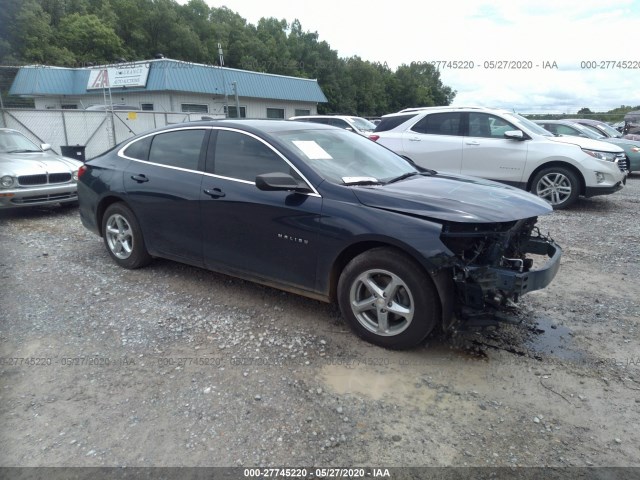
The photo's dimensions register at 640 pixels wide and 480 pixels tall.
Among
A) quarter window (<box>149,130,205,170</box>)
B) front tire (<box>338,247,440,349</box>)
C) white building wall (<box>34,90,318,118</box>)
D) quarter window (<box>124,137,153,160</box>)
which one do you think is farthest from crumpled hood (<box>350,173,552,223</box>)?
white building wall (<box>34,90,318,118</box>)

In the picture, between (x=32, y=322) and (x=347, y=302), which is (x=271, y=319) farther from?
(x=32, y=322)

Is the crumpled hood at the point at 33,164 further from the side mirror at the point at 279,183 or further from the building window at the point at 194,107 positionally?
the building window at the point at 194,107

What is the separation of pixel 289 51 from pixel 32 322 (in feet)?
187

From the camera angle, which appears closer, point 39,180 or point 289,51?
point 39,180

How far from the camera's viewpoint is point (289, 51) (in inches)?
2185

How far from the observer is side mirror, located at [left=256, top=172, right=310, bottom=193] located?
3.38 m

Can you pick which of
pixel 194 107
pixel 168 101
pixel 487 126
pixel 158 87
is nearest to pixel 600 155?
pixel 487 126

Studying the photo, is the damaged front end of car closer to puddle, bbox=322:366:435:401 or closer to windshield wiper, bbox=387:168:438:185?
puddle, bbox=322:366:435:401

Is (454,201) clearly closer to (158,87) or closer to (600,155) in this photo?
(600,155)

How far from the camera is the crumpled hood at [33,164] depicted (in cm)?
708

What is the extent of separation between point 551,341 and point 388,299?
1.37m

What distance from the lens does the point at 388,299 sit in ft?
10.4

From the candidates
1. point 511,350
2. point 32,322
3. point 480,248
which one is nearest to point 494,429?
point 511,350

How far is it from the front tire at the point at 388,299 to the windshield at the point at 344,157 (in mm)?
725
